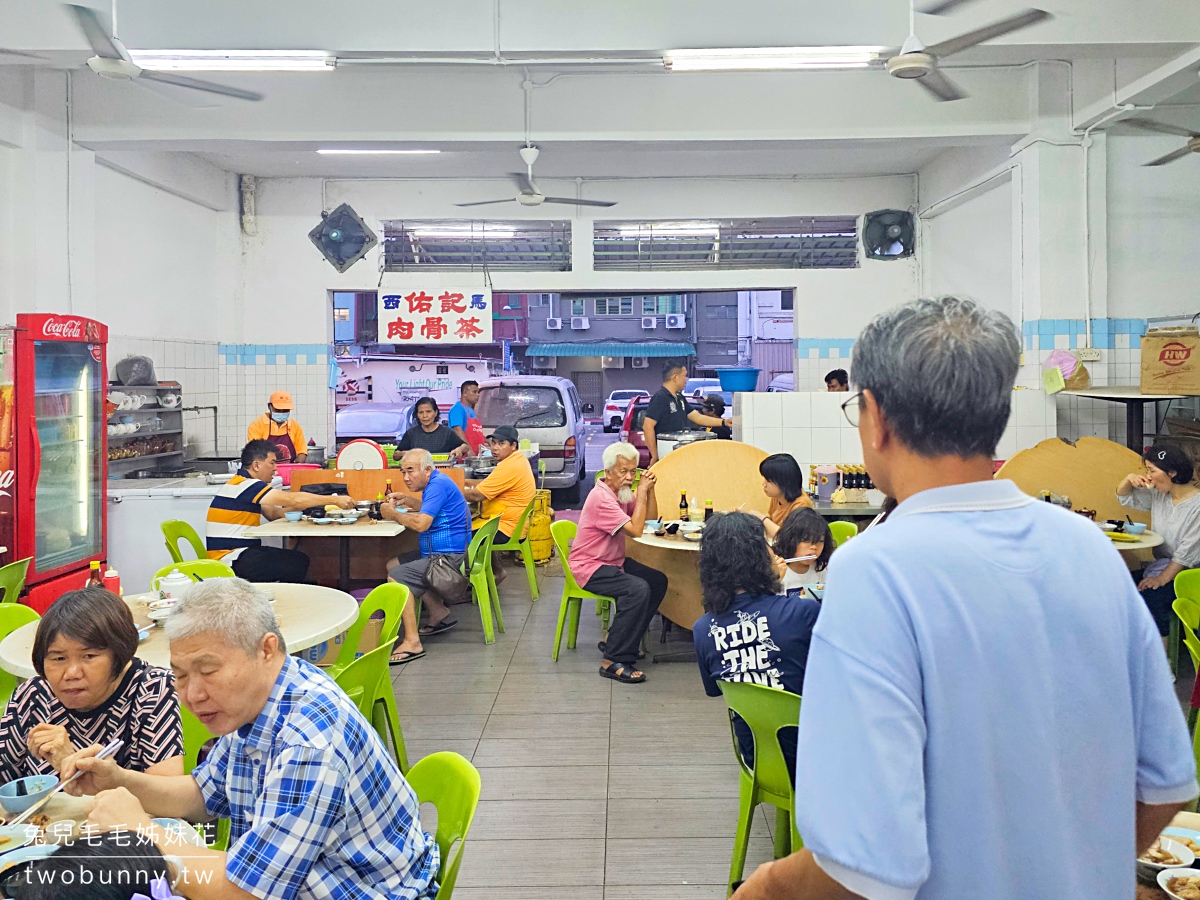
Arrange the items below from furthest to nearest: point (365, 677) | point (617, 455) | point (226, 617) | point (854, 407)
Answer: point (617, 455) → point (365, 677) → point (226, 617) → point (854, 407)

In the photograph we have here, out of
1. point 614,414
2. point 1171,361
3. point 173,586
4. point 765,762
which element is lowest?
point 765,762

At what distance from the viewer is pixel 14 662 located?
130 inches


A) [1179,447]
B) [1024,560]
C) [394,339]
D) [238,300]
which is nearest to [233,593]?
[1024,560]

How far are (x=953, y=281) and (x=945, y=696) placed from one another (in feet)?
34.3

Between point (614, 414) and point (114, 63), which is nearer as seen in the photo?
point (114, 63)

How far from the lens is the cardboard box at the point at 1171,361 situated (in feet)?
21.9

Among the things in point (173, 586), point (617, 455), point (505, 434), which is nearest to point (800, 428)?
point (617, 455)

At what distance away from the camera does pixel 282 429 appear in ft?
31.7

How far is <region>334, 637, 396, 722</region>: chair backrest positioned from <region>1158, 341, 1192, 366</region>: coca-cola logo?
597 cm

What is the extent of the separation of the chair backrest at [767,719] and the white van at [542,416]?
8453 mm

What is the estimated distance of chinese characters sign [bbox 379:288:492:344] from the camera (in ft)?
35.8

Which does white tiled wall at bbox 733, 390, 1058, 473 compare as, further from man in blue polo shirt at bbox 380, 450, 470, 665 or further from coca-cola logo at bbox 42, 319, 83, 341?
coca-cola logo at bbox 42, 319, 83, 341

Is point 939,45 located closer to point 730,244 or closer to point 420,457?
point 420,457

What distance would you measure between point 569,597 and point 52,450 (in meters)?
3.94
